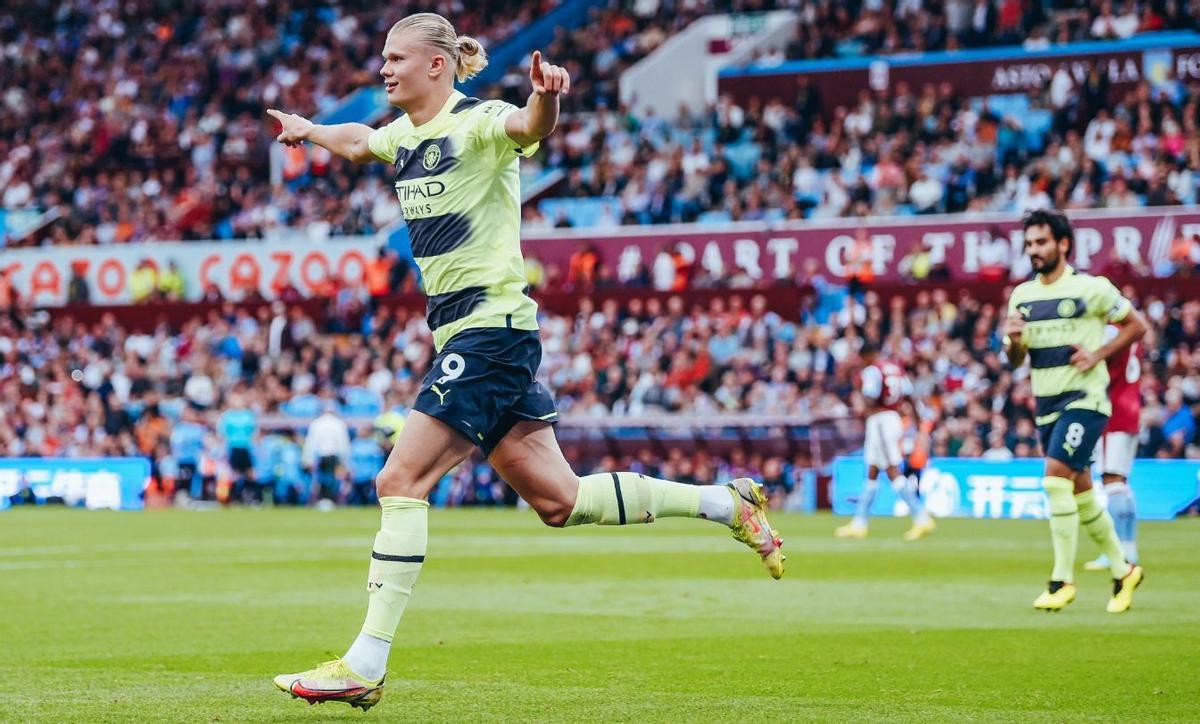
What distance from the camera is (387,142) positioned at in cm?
745

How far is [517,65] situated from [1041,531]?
76.7 feet

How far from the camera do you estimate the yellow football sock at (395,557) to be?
6.86 m

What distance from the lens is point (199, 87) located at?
1714 inches

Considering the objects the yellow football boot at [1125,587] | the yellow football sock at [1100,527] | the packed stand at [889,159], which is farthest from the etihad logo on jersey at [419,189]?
the packed stand at [889,159]

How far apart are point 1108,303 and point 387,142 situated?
5655 mm

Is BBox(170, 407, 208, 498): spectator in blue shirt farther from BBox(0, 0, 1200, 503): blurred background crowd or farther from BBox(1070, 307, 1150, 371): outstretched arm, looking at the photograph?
BBox(1070, 307, 1150, 371): outstretched arm

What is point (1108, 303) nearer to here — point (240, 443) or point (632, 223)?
point (240, 443)

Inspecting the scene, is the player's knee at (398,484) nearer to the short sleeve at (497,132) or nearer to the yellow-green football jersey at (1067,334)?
A: the short sleeve at (497,132)

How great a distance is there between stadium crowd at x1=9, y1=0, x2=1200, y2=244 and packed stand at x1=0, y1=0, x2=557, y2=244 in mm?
59

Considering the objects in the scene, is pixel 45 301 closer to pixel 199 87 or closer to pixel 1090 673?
pixel 199 87

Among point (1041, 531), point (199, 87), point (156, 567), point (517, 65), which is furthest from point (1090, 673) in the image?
point (199, 87)

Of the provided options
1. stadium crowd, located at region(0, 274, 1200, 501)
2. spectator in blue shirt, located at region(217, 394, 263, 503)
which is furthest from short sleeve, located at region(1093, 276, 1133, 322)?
spectator in blue shirt, located at region(217, 394, 263, 503)

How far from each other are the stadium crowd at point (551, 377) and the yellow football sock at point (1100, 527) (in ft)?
43.4

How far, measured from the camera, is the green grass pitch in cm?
714
